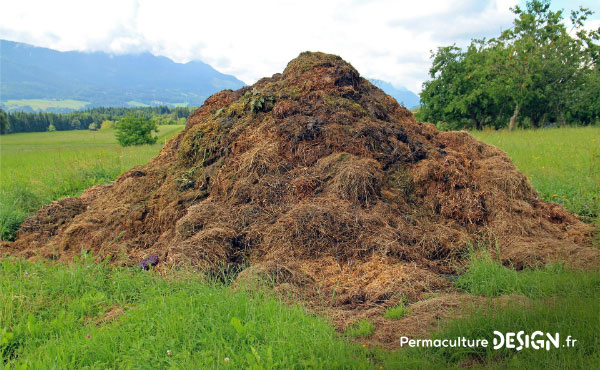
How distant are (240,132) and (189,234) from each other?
206 centimetres

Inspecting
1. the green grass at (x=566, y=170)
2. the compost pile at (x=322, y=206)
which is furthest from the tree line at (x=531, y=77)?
the compost pile at (x=322, y=206)

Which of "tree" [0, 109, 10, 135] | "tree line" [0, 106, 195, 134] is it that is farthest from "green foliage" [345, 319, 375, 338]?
"tree" [0, 109, 10, 135]

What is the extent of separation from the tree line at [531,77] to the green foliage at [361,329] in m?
22.2

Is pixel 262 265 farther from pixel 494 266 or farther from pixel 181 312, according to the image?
pixel 494 266

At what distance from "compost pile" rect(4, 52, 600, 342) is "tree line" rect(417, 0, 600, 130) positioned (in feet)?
61.5

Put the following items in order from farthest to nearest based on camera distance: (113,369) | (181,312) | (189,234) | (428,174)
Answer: (428,174)
(189,234)
(181,312)
(113,369)

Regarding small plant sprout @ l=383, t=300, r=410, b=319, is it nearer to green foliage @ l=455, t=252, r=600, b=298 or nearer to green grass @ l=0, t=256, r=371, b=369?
green grass @ l=0, t=256, r=371, b=369

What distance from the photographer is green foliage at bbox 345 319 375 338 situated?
2.94m

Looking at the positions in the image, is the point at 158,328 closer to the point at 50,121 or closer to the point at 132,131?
the point at 132,131

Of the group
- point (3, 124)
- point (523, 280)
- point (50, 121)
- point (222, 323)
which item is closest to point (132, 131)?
point (222, 323)

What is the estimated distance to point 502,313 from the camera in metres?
2.78

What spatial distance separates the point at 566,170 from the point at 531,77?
1783 cm

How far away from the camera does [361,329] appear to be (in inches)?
117

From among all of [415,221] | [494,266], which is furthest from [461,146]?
[494,266]
